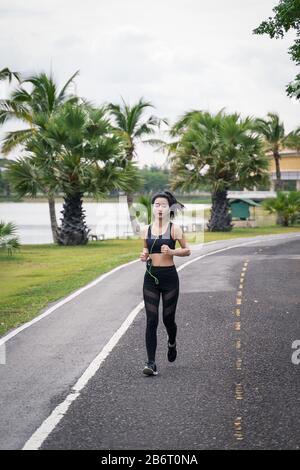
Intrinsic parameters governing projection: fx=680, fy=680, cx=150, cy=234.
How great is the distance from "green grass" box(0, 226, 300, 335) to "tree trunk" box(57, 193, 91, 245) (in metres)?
2.05

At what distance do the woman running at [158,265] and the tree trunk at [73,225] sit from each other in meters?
25.7

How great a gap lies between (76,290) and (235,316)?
5.03 m

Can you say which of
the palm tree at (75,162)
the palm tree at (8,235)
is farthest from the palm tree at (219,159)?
the palm tree at (8,235)

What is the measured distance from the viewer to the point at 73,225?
33438 millimetres

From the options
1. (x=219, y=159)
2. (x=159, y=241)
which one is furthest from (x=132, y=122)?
(x=159, y=241)

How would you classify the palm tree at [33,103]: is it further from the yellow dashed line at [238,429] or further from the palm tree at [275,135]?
the yellow dashed line at [238,429]

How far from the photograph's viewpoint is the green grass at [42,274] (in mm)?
13019

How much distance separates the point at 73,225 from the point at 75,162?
316cm

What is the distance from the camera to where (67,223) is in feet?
110

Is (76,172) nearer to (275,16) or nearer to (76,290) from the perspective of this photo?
(275,16)

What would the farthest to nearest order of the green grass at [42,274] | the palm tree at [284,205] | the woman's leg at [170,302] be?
the palm tree at [284,205]
the green grass at [42,274]
the woman's leg at [170,302]

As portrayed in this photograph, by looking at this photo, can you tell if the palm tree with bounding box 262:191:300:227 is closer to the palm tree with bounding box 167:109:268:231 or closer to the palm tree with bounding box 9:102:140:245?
the palm tree with bounding box 167:109:268:231

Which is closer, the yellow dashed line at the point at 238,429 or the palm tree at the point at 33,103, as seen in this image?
the yellow dashed line at the point at 238,429
